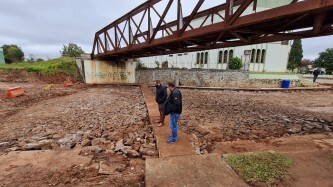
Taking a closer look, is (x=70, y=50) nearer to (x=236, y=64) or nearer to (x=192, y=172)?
(x=236, y=64)

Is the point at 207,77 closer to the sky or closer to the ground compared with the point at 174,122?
closer to the sky

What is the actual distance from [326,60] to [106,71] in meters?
62.4

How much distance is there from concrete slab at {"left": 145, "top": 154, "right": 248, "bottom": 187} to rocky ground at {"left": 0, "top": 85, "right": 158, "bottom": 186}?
36cm

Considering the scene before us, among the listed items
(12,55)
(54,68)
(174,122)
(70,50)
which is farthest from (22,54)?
(174,122)

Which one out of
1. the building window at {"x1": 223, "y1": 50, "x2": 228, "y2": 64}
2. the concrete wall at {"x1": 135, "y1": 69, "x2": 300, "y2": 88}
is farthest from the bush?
the building window at {"x1": 223, "y1": 50, "x2": 228, "y2": 64}

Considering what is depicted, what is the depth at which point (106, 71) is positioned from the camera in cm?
2180

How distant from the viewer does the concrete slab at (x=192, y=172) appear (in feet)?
10.4

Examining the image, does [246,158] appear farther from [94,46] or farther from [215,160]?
[94,46]

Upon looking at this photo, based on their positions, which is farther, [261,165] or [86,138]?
[86,138]

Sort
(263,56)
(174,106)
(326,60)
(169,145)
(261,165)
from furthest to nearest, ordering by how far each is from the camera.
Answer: (326,60), (263,56), (169,145), (174,106), (261,165)

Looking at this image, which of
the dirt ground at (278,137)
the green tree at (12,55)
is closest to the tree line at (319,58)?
the dirt ground at (278,137)

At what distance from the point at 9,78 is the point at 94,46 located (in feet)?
38.3

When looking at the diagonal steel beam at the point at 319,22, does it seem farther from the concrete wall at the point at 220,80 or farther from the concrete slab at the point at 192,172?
the concrete wall at the point at 220,80

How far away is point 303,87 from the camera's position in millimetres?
20359
